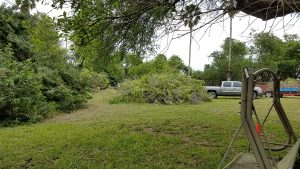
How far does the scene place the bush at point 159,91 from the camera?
1606 centimetres

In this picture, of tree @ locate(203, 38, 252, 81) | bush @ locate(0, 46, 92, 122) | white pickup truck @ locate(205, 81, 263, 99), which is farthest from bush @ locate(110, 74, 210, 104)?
tree @ locate(203, 38, 252, 81)

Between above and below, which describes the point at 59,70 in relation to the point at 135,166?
above

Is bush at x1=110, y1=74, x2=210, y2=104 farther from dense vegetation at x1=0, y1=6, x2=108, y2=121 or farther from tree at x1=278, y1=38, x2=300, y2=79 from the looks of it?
tree at x1=278, y1=38, x2=300, y2=79

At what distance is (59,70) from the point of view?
13.2 metres

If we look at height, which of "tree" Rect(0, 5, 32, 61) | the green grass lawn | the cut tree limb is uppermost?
"tree" Rect(0, 5, 32, 61)

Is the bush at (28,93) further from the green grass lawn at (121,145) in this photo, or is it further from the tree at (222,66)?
the tree at (222,66)

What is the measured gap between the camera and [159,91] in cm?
1609

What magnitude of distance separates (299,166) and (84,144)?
352 cm

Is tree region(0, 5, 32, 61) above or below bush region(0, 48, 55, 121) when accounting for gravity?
above

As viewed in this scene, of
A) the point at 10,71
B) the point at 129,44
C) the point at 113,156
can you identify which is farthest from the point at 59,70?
the point at 113,156

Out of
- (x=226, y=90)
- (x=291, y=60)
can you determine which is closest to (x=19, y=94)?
(x=226, y=90)

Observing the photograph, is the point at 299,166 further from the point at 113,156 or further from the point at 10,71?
the point at 10,71

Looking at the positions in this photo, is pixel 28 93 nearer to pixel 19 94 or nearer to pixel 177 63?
pixel 19 94

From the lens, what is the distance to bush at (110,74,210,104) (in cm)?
1606
